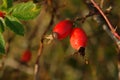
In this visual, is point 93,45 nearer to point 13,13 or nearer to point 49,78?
point 49,78

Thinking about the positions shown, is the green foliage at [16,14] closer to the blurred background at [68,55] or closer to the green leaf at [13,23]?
the green leaf at [13,23]

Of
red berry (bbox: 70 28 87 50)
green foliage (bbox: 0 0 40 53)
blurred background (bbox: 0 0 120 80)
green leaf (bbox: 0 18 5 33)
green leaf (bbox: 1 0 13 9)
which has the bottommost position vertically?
blurred background (bbox: 0 0 120 80)

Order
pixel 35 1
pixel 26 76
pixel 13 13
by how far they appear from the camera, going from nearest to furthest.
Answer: pixel 13 13 → pixel 35 1 → pixel 26 76

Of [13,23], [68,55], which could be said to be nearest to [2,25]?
[13,23]

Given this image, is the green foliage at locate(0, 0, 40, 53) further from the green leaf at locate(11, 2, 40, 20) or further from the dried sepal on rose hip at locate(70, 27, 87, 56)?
the dried sepal on rose hip at locate(70, 27, 87, 56)

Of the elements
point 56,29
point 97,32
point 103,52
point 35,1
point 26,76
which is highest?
point 35,1

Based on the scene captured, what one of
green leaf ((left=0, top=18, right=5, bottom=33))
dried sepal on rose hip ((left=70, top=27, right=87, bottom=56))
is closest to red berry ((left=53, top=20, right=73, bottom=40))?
dried sepal on rose hip ((left=70, top=27, right=87, bottom=56))

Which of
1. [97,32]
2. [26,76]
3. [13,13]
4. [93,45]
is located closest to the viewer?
[13,13]

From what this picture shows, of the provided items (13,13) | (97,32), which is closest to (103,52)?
(97,32)
